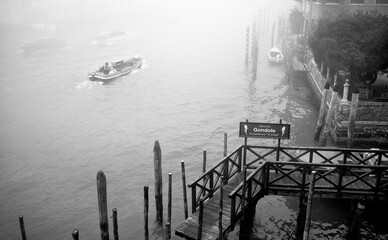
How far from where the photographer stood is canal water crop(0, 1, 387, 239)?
1645cm

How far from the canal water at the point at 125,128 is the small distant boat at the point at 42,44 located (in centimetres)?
322

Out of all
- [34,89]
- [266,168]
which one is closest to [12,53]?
[34,89]

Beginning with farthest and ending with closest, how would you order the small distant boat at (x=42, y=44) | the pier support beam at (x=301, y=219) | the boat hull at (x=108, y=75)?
the small distant boat at (x=42, y=44) < the boat hull at (x=108, y=75) < the pier support beam at (x=301, y=219)

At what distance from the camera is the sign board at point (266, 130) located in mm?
13156

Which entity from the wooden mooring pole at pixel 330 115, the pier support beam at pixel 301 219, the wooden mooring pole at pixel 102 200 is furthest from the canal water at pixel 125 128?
the wooden mooring pole at pixel 102 200

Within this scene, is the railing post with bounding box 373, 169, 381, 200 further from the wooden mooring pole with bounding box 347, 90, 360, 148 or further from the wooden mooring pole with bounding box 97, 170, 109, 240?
the wooden mooring pole with bounding box 97, 170, 109, 240

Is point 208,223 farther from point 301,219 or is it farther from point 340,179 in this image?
point 340,179

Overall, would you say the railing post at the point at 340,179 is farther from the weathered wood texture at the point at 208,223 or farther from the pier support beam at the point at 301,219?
the weathered wood texture at the point at 208,223

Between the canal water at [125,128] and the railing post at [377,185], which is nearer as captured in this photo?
the railing post at [377,185]

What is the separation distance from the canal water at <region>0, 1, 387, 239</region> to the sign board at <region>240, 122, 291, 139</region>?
4.05 m

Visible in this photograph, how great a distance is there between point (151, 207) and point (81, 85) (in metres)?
26.9

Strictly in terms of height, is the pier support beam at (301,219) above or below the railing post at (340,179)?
below

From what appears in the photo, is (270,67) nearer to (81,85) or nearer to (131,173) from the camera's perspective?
(81,85)

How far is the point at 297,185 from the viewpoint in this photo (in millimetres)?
12680
